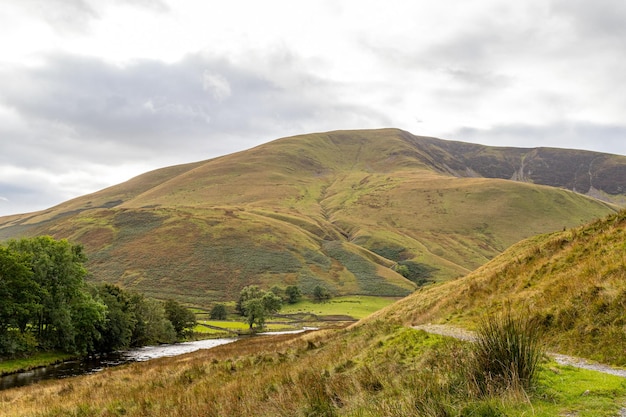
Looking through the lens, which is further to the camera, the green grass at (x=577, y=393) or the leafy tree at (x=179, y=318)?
the leafy tree at (x=179, y=318)

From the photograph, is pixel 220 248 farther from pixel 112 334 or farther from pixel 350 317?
pixel 112 334

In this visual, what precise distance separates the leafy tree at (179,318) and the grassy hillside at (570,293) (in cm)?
6495

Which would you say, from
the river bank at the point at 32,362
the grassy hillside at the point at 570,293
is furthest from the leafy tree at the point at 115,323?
the grassy hillside at the point at 570,293

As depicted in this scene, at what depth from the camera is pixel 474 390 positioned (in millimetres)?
6797

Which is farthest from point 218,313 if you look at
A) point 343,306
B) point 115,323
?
point 115,323

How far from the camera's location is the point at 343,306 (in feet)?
404

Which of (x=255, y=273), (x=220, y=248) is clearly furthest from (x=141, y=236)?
(x=255, y=273)

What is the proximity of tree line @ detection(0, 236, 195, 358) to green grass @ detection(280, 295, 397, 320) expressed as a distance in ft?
211

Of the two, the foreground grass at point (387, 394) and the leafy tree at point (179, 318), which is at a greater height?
the foreground grass at point (387, 394)

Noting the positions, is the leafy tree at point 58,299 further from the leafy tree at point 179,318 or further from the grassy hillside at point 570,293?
the grassy hillside at point 570,293

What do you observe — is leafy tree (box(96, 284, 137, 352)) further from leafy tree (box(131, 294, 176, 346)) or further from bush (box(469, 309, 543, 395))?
bush (box(469, 309, 543, 395))

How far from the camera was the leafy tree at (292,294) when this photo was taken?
134 m

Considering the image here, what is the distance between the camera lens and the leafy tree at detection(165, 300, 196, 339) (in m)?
78.5

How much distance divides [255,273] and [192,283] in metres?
22.7
